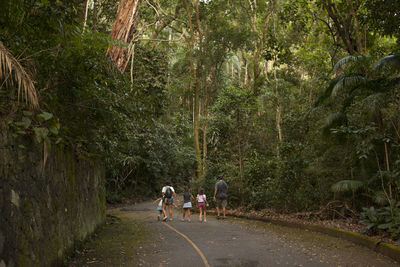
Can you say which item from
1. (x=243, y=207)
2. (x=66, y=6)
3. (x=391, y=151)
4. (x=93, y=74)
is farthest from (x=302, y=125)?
(x=66, y=6)

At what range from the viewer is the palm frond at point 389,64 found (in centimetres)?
1056

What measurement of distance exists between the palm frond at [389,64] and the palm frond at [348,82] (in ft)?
3.20

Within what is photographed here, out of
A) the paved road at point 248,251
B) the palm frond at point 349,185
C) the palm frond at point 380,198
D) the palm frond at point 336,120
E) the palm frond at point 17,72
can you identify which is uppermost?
the palm frond at point 336,120

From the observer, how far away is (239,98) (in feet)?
72.8

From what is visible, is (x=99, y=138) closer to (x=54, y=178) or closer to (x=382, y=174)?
(x=54, y=178)

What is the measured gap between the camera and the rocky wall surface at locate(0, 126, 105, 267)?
4672 millimetres

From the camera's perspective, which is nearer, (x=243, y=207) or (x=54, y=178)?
(x=54, y=178)

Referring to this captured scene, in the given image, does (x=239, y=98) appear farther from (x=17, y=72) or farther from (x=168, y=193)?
(x=17, y=72)

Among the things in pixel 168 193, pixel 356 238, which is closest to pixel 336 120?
pixel 356 238

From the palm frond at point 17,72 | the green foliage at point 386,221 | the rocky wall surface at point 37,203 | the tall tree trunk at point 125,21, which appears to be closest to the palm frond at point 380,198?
the green foliage at point 386,221

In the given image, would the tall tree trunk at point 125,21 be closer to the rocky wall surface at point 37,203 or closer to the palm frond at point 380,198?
the rocky wall surface at point 37,203

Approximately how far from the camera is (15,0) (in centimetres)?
520

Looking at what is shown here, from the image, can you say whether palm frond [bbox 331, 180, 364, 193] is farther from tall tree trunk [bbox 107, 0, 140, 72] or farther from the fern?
tall tree trunk [bbox 107, 0, 140, 72]

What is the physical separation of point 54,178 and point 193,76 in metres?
21.4
